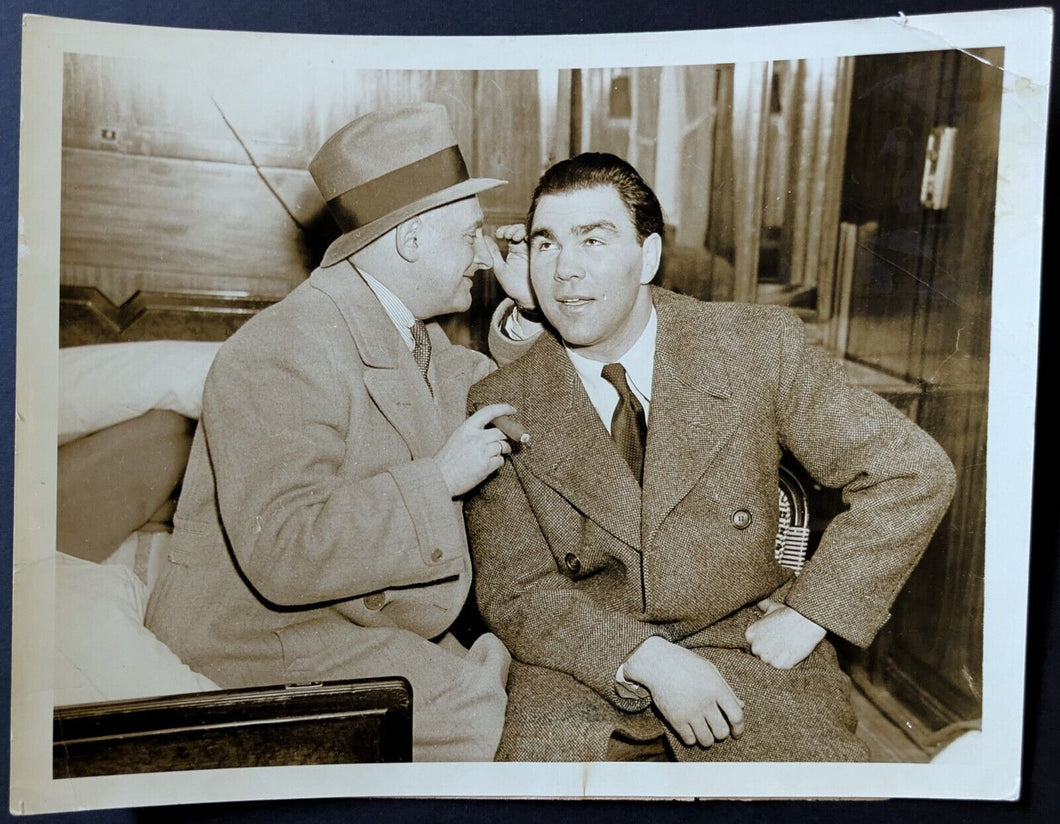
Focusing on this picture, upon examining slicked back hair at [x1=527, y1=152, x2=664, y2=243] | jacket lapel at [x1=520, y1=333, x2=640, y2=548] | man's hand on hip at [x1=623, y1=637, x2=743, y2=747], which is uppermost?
slicked back hair at [x1=527, y1=152, x2=664, y2=243]

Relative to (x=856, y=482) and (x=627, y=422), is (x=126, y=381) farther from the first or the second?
(x=856, y=482)

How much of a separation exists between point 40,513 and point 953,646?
994mm

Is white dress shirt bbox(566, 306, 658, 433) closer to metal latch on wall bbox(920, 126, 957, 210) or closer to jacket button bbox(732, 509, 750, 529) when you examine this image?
jacket button bbox(732, 509, 750, 529)

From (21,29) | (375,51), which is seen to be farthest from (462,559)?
(21,29)

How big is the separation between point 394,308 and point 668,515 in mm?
363

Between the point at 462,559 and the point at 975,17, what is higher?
the point at 975,17

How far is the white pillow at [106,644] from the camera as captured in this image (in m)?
1.06

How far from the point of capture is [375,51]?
108 cm

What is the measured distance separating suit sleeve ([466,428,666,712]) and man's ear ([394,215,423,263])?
244mm

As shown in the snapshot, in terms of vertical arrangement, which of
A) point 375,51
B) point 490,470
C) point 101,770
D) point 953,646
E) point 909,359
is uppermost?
point 375,51

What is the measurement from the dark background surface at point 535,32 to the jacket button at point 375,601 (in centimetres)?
23

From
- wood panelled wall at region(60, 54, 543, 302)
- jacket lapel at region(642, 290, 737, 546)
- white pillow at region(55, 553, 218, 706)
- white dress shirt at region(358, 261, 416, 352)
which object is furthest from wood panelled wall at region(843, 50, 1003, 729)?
white pillow at region(55, 553, 218, 706)

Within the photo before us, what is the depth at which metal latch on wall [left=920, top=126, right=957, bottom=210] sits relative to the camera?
3.51ft

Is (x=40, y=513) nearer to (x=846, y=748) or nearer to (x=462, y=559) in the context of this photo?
(x=462, y=559)
